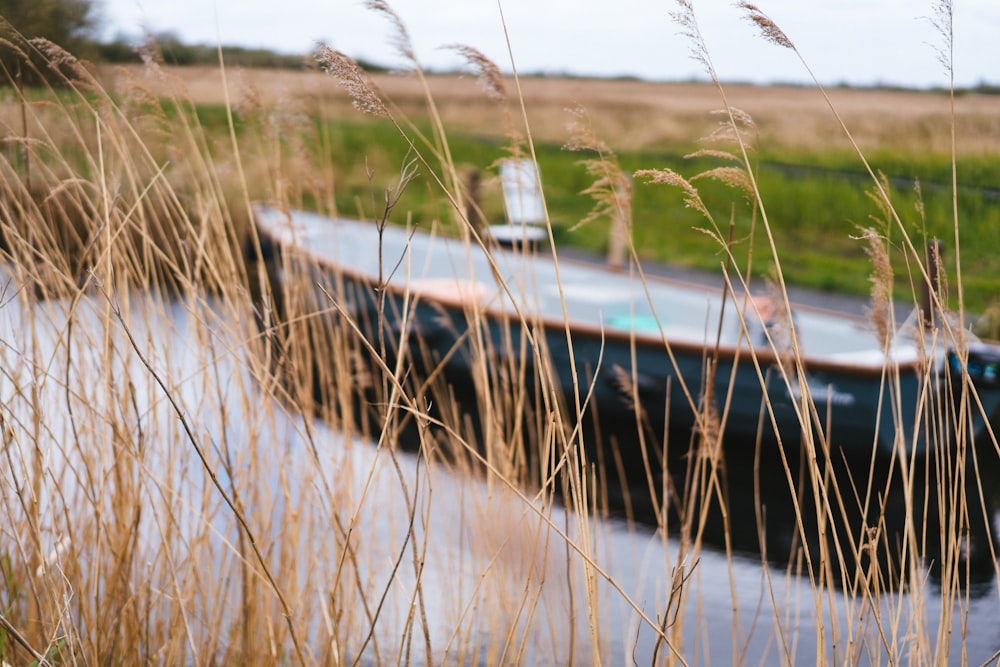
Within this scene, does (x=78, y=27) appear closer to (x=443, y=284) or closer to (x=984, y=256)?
(x=443, y=284)

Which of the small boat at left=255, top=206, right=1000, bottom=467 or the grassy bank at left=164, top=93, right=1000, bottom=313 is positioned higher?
the grassy bank at left=164, top=93, right=1000, bottom=313

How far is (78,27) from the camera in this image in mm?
4102

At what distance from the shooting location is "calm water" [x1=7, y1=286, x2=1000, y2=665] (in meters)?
1.57

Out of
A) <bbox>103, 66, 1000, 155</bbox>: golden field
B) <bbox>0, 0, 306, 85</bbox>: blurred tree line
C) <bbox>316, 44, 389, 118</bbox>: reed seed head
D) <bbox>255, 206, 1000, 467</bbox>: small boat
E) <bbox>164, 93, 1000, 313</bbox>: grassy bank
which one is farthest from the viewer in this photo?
<bbox>164, 93, 1000, 313</bbox>: grassy bank

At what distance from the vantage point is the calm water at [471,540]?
1567 millimetres

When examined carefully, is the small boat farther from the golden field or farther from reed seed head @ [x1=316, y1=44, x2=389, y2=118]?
reed seed head @ [x1=316, y1=44, x2=389, y2=118]

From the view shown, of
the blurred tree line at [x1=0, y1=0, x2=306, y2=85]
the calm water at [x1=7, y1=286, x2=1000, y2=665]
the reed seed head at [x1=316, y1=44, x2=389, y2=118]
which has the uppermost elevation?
the blurred tree line at [x1=0, y1=0, x2=306, y2=85]

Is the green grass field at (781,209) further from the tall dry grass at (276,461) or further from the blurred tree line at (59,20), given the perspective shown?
the tall dry grass at (276,461)

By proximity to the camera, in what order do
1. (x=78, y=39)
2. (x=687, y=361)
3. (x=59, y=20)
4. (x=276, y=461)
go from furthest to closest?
(x=59, y=20) → (x=687, y=361) → (x=78, y=39) → (x=276, y=461)

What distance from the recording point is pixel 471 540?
10.2 ft

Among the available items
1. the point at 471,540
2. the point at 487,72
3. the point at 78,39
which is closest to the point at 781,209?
the point at 78,39

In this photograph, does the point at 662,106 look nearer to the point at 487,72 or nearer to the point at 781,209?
the point at 781,209

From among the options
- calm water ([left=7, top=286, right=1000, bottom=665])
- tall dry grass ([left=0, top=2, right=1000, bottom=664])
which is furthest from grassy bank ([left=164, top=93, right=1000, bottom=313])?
tall dry grass ([left=0, top=2, right=1000, bottom=664])

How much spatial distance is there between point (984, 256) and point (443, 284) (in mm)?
2978
